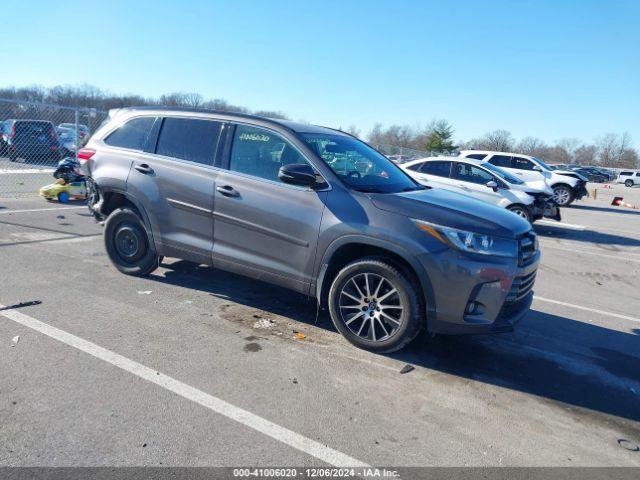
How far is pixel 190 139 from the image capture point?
4.99m

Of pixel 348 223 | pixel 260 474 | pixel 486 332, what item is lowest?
pixel 260 474

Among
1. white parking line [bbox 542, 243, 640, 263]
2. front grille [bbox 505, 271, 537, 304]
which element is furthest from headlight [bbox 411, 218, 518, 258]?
white parking line [bbox 542, 243, 640, 263]

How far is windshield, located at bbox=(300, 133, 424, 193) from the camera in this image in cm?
432

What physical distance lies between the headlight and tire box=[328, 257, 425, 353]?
43 cm

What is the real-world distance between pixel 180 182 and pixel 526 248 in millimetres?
3375

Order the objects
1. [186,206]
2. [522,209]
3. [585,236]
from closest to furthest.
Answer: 1. [186,206]
2. [522,209]
3. [585,236]

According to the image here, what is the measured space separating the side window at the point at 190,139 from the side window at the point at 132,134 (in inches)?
9.3

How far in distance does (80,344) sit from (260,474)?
209cm

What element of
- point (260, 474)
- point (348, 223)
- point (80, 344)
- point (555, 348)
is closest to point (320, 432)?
point (260, 474)

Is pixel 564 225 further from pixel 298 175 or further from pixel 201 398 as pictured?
Result: pixel 201 398

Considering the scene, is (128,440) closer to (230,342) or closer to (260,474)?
(260,474)

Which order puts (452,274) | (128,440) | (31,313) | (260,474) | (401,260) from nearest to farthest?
(260,474), (128,440), (452,274), (401,260), (31,313)

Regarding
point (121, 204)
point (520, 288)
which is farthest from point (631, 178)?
point (121, 204)

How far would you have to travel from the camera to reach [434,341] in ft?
14.8
